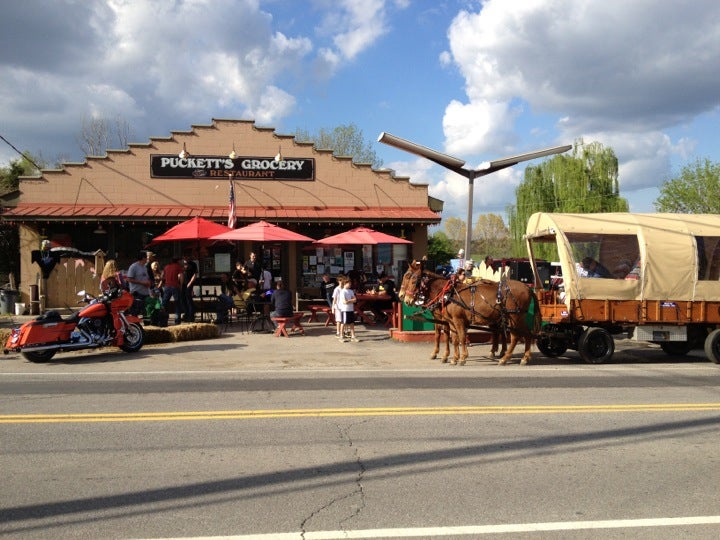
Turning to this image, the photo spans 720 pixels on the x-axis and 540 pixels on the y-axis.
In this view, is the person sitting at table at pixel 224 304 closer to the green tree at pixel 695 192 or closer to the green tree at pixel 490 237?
the green tree at pixel 695 192

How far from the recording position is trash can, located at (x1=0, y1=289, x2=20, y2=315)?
64.6 ft

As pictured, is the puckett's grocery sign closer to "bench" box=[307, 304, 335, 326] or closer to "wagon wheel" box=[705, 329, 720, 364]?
"bench" box=[307, 304, 335, 326]

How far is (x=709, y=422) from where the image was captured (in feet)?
23.5

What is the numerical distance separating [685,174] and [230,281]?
80.7 ft

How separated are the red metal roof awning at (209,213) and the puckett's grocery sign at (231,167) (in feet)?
3.81

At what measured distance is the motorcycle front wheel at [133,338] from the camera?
12.8 meters

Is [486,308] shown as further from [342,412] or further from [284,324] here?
[284,324]

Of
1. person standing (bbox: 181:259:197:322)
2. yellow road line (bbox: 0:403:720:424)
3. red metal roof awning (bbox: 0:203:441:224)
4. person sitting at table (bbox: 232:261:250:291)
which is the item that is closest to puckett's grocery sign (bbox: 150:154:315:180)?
red metal roof awning (bbox: 0:203:441:224)

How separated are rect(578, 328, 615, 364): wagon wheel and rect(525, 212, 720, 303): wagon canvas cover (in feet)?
2.42

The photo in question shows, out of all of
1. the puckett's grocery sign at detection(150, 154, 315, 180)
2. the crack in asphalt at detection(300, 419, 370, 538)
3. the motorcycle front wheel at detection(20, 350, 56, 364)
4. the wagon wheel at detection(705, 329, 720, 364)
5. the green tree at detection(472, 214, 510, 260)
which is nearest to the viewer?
the crack in asphalt at detection(300, 419, 370, 538)

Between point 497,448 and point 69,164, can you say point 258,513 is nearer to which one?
point 497,448

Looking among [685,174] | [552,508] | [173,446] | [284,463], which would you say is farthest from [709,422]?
[685,174]

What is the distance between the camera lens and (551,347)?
1320cm

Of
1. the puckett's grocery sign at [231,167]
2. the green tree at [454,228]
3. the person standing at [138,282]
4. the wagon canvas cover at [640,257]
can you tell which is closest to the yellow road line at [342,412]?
the wagon canvas cover at [640,257]
